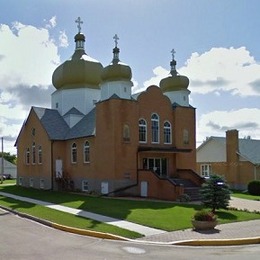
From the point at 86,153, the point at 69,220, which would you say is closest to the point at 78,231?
the point at 69,220

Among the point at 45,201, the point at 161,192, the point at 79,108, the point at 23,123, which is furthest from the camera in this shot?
the point at 23,123

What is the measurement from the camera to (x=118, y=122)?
3095cm

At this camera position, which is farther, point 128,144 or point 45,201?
point 128,144

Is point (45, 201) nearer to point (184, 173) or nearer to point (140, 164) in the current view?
point (140, 164)

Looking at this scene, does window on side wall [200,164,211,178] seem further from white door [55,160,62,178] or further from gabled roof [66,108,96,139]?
white door [55,160,62,178]

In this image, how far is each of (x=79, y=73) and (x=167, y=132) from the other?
1105cm

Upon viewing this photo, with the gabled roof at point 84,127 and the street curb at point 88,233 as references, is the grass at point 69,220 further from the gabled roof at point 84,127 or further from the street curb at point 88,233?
the gabled roof at point 84,127

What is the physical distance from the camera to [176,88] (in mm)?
36969

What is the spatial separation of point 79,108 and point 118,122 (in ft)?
33.2

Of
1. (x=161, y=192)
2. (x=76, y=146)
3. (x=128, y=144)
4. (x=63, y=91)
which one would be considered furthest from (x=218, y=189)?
(x=63, y=91)

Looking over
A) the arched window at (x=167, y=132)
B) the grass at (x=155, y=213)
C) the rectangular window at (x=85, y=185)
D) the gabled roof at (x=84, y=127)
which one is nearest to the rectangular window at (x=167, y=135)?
the arched window at (x=167, y=132)

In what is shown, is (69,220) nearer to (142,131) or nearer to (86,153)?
(142,131)

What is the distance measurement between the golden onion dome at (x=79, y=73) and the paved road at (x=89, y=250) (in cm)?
2611

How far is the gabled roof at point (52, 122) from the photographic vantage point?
3741 cm
